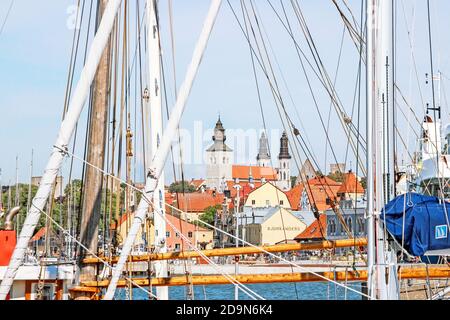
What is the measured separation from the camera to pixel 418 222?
469 inches

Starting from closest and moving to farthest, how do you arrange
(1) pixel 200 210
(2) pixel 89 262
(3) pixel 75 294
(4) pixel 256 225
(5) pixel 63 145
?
1. (5) pixel 63 145
2. (3) pixel 75 294
3. (2) pixel 89 262
4. (4) pixel 256 225
5. (1) pixel 200 210

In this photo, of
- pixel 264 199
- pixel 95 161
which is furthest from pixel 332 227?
pixel 95 161

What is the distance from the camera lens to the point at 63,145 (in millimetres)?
10945

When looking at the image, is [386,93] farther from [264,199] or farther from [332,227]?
[264,199]

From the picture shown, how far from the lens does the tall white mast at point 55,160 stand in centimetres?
1070

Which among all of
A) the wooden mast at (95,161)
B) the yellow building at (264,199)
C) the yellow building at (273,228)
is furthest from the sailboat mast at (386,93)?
the yellow building at (264,199)

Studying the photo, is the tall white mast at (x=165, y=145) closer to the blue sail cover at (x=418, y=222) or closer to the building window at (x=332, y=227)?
the blue sail cover at (x=418, y=222)

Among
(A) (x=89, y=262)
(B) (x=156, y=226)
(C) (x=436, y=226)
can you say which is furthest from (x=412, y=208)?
(B) (x=156, y=226)

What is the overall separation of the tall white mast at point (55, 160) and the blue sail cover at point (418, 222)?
3.90 meters

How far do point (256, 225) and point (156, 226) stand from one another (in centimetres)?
11666

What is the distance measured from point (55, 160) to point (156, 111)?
23.1 feet

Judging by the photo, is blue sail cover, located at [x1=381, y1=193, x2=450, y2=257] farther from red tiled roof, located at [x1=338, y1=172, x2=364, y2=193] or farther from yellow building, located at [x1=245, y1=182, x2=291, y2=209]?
yellow building, located at [x1=245, y1=182, x2=291, y2=209]

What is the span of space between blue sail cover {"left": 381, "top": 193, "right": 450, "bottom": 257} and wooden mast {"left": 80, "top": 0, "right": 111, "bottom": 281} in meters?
5.32
